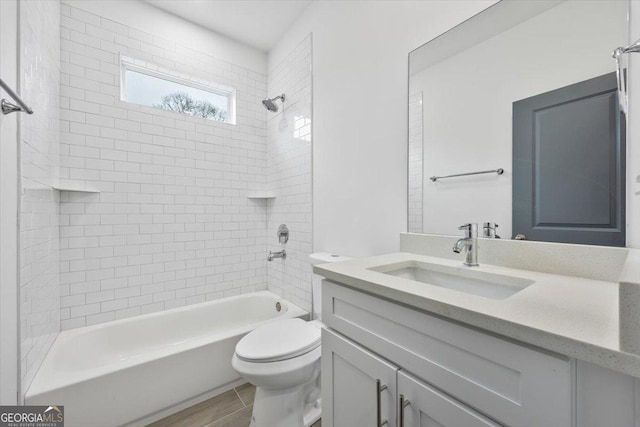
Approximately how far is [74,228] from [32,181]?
71 centimetres

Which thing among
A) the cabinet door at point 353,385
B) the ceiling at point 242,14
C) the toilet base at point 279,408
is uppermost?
the ceiling at point 242,14

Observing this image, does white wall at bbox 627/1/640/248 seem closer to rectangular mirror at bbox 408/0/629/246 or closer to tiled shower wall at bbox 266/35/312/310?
rectangular mirror at bbox 408/0/629/246

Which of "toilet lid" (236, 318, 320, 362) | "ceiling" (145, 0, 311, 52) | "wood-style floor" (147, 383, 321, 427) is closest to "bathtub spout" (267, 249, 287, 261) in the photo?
"toilet lid" (236, 318, 320, 362)

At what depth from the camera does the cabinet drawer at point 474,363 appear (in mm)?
486

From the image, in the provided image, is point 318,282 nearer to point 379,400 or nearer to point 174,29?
point 379,400

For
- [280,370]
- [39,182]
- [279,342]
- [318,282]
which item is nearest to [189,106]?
[39,182]

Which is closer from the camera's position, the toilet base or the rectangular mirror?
the rectangular mirror

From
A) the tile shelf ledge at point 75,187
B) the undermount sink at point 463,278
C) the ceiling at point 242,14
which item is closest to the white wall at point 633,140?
the undermount sink at point 463,278

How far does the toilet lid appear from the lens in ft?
4.26

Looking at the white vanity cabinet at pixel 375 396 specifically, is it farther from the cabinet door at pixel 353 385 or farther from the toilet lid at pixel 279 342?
the toilet lid at pixel 279 342

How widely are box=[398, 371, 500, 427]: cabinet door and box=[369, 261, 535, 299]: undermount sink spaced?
41cm

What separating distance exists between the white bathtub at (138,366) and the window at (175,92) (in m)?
1.75

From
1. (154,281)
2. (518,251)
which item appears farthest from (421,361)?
(154,281)

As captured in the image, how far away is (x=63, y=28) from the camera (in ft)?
5.99
